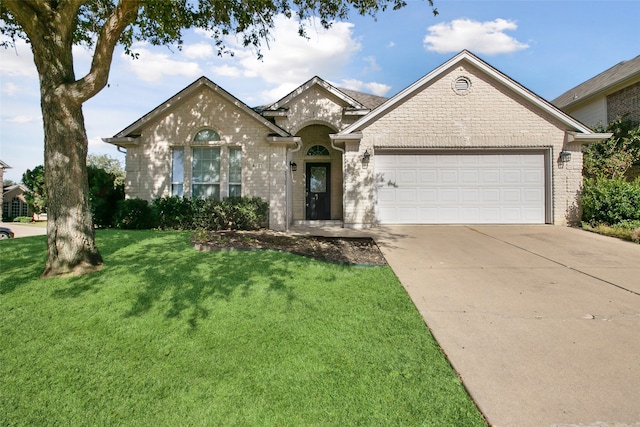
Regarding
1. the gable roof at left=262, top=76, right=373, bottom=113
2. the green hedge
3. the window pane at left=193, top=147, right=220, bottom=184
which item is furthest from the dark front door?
the window pane at left=193, top=147, right=220, bottom=184

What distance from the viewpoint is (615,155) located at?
1285cm

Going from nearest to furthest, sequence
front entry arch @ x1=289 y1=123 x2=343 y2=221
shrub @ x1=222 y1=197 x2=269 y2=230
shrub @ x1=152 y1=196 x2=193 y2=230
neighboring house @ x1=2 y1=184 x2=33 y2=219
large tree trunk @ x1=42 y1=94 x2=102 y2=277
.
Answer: large tree trunk @ x1=42 y1=94 x2=102 y2=277 → shrub @ x1=222 y1=197 x2=269 y2=230 → shrub @ x1=152 y1=196 x2=193 y2=230 → front entry arch @ x1=289 y1=123 x2=343 y2=221 → neighboring house @ x1=2 y1=184 x2=33 y2=219

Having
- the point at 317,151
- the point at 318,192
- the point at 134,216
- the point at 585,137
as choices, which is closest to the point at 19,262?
the point at 134,216

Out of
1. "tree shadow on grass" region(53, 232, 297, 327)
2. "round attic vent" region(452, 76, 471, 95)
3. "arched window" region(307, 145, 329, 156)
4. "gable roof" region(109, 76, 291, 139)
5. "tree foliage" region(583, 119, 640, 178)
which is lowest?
"tree shadow on grass" region(53, 232, 297, 327)

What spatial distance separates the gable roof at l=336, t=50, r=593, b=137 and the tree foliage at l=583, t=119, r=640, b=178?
2.03 metres

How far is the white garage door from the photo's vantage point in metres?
12.0

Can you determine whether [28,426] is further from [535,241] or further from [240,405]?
[535,241]

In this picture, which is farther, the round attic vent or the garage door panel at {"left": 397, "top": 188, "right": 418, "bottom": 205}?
the garage door panel at {"left": 397, "top": 188, "right": 418, "bottom": 205}

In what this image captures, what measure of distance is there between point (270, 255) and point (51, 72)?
493 cm

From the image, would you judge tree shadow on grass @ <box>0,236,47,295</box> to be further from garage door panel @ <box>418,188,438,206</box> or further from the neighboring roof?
the neighboring roof

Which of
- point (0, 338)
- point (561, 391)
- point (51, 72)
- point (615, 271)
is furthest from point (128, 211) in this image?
point (615, 271)

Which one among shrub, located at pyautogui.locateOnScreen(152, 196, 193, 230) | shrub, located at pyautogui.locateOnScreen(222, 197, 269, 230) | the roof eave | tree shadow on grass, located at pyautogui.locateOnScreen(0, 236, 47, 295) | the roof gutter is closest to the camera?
tree shadow on grass, located at pyautogui.locateOnScreen(0, 236, 47, 295)

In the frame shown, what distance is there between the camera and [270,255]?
686 centimetres

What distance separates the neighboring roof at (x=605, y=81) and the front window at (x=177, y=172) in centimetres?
1862
